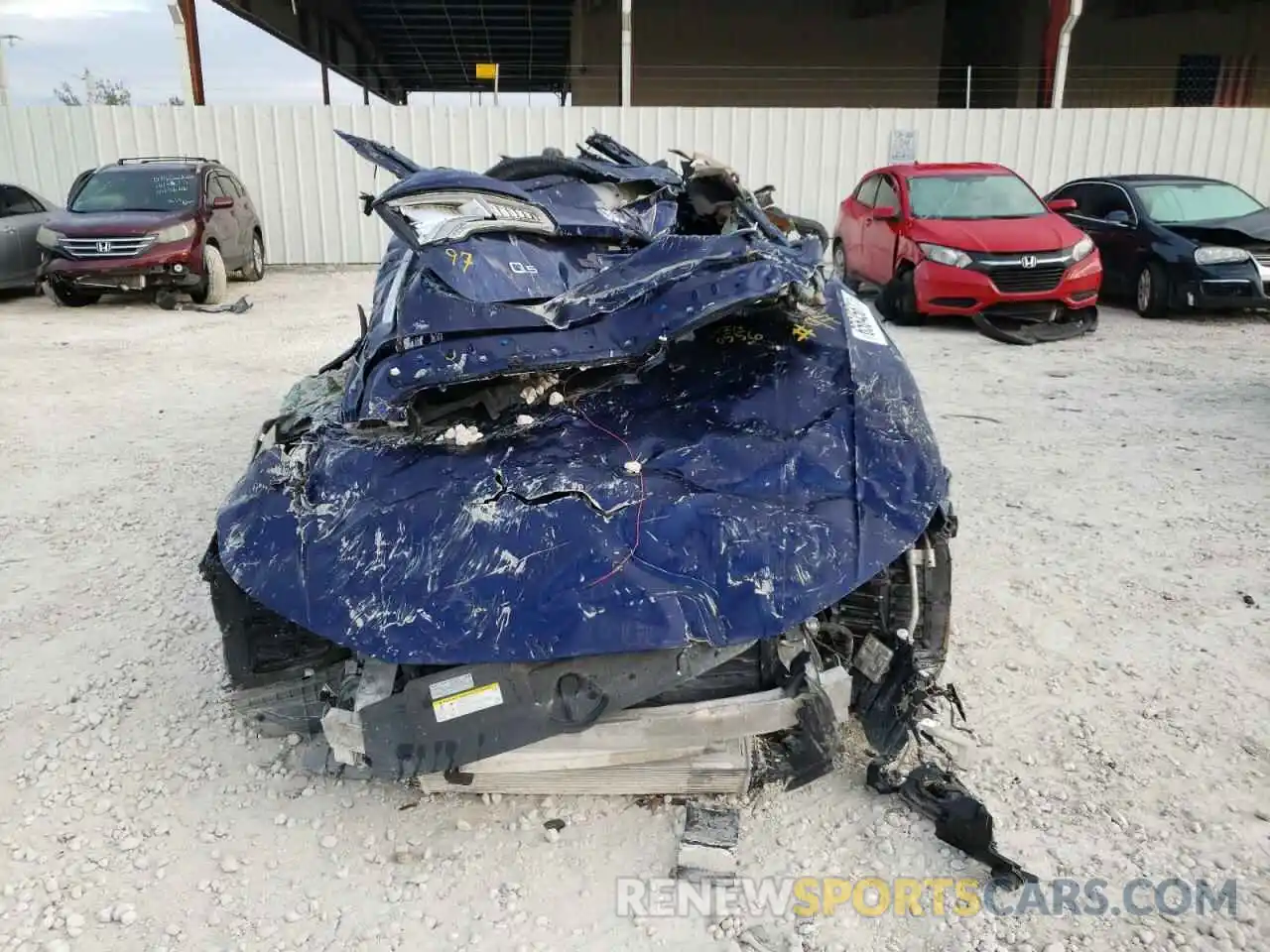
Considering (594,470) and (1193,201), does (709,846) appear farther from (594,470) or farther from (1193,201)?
(1193,201)

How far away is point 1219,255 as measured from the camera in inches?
333

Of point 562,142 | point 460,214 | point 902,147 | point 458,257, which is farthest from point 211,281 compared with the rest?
point 902,147

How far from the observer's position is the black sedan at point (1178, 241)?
845cm

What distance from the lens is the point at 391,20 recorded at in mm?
20297

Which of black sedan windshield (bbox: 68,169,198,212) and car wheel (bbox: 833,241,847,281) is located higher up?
black sedan windshield (bbox: 68,169,198,212)

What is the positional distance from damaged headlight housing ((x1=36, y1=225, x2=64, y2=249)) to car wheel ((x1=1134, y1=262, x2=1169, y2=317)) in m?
11.0

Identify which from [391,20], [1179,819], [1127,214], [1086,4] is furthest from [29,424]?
[1086,4]

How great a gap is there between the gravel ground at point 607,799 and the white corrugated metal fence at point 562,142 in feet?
28.4

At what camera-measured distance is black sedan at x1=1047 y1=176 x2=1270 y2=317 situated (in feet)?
27.7

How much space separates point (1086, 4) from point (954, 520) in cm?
1974

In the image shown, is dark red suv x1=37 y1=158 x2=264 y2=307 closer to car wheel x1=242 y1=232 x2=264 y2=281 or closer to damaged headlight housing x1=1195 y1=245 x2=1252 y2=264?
car wheel x1=242 y1=232 x2=264 y2=281

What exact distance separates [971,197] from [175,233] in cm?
819

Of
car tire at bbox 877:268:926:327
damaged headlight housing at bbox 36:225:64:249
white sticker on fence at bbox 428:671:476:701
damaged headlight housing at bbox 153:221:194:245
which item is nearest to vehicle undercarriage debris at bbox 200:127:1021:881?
white sticker on fence at bbox 428:671:476:701

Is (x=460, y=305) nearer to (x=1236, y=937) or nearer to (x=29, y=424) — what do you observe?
(x=1236, y=937)
